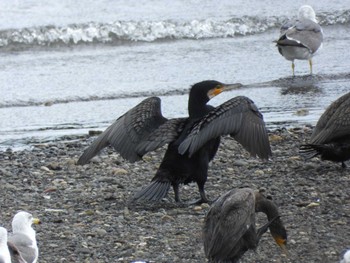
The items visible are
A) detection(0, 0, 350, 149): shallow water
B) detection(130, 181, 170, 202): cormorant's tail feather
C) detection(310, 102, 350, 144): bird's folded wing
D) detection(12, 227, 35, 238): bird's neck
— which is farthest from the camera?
detection(0, 0, 350, 149): shallow water

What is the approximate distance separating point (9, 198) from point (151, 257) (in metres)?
2.40

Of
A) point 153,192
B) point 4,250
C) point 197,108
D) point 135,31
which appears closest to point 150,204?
point 153,192

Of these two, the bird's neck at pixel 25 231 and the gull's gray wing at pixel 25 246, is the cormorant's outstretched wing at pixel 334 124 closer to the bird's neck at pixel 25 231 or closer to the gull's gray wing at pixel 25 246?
the bird's neck at pixel 25 231

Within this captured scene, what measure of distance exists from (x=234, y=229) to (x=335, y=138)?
3.00 m

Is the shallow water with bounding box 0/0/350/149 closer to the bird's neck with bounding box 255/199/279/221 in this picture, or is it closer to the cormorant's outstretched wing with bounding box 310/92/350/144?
the cormorant's outstretched wing with bounding box 310/92/350/144

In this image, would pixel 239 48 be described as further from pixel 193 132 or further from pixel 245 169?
pixel 193 132

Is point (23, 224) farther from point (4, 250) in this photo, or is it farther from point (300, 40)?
point (300, 40)

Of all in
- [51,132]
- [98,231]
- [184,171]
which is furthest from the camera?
[51,132]

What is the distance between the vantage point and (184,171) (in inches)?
377

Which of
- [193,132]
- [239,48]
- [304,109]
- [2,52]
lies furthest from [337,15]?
[193,132]

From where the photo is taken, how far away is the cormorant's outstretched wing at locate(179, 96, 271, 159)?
918 centimetres

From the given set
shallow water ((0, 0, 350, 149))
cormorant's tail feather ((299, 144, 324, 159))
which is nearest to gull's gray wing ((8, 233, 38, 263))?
cormorant's tail feather ((299, 144, 324, 159))

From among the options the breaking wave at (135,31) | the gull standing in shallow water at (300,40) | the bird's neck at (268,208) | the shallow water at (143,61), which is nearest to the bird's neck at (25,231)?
the bird's neck at (268,208)

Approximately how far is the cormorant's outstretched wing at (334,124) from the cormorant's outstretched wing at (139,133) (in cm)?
147
